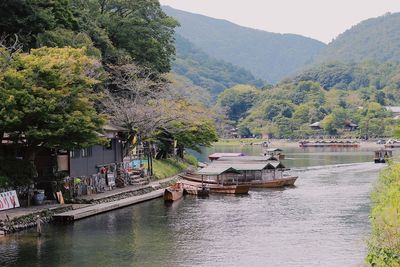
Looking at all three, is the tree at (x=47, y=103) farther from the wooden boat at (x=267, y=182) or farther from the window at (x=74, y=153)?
the wooden boat at (x=267, y=182)

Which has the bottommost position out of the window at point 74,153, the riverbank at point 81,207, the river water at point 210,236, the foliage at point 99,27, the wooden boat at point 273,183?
the river water at point 210,236

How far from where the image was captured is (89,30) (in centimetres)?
5512

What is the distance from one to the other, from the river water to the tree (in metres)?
5.20

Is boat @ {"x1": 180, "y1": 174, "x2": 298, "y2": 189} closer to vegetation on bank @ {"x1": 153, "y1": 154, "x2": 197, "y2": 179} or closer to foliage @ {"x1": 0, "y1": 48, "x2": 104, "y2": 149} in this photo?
vegetation on bank @ {"x1": 153, "y1": 154, "x2": 197, "y2": 179}

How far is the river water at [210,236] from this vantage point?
25594 mm

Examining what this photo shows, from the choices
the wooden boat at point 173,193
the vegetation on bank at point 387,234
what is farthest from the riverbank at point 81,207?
Result: the vegetation on bank at point 387,234

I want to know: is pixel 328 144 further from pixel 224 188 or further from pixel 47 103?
pixel 47 103

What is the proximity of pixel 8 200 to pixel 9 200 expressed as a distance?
98 millimetres

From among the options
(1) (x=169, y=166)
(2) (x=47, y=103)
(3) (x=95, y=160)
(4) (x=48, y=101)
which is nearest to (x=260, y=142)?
(1) (x=169, y=166)

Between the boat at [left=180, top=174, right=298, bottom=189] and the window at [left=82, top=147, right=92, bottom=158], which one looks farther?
the boat at [left=180, top=174, right=298, bottom=189]

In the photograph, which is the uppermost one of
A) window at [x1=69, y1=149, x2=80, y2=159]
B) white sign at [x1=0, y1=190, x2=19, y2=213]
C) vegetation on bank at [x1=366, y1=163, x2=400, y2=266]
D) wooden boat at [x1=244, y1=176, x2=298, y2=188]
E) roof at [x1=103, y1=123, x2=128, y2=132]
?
roof at [x1=103, y1=123, x2=128, y2=132]

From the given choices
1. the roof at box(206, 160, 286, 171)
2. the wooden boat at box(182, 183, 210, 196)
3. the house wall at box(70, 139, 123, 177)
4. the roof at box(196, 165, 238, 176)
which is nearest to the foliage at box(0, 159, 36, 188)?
the house wall at box(70, 139, 123, 177)

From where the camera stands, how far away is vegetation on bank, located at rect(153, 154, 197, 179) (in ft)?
191

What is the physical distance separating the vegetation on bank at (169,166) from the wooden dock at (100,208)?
10.5 metres
